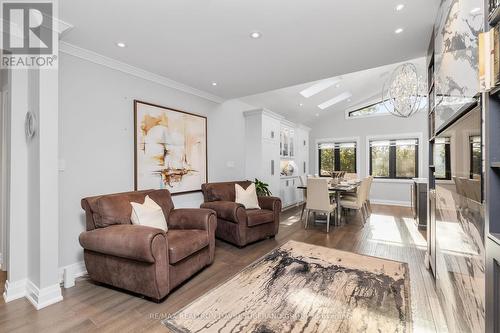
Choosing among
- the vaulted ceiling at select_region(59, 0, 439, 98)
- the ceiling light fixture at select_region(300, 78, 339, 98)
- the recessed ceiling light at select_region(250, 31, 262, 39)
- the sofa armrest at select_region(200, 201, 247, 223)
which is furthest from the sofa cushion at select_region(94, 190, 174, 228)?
the ceiling light fixture at select_region(300, 78, 339, 98)

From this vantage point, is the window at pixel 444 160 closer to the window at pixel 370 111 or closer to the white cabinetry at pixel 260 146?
the white cabinetry at pixel 260 146

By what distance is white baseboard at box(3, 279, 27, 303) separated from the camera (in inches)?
79.0

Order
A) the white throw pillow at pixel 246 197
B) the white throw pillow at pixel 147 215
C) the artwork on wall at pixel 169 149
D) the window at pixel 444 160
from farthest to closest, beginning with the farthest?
the white throw pillow at pixel 246 197 < the artwork on wall at pixel 169 149 < the white throw pillow at pixel 147 215 < the window at pixel 444 160

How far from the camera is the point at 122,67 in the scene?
2.85 metres

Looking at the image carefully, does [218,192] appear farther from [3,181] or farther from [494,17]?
[494,17]

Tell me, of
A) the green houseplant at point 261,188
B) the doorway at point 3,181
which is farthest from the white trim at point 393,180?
the doorway at point 3,181

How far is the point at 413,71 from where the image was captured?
2967mm

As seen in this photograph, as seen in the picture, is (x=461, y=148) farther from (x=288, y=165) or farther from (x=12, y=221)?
(x=288, y=165)

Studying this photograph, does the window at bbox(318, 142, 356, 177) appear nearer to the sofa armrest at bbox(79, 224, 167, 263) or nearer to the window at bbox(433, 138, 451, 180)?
the window at bbox(433, 138, 451, 180)

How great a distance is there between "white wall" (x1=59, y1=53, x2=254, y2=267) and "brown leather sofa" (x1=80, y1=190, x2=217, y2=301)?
336 millimetres

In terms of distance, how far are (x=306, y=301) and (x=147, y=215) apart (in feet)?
5.74

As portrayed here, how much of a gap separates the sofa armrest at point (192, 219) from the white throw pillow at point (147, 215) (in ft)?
0.72

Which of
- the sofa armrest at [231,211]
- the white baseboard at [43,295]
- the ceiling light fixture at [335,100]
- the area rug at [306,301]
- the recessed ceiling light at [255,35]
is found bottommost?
the white baseboard at [43,295]

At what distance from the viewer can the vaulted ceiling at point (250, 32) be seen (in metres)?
1.88
